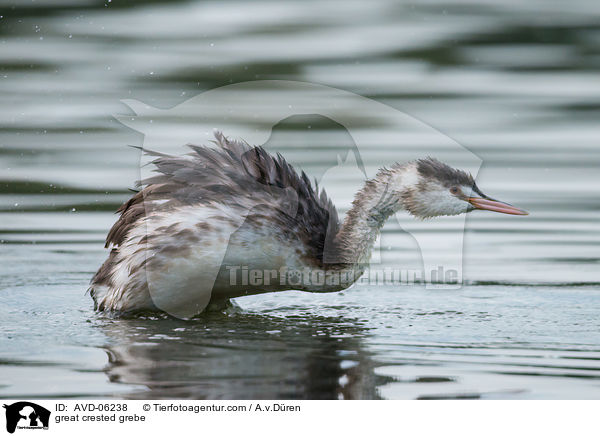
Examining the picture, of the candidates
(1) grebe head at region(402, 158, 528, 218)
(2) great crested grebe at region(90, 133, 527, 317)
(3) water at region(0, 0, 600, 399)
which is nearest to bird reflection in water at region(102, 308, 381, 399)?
(3) water at region(0, 0, 600, 399)

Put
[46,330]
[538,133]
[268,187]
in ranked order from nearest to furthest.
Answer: [46,330]
[268,187]
[538,133]

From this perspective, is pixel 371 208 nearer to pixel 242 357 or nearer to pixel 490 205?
pixel 490 205

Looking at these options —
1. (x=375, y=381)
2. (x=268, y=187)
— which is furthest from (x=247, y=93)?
(x=375, y=381)

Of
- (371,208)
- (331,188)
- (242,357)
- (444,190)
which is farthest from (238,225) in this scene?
(331,188)

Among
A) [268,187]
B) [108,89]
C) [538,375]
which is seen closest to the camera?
[538,375]

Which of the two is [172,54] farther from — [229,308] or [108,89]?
[229,308]

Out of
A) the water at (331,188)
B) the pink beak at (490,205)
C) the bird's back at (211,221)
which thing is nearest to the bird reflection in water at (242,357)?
the water at (331,188)

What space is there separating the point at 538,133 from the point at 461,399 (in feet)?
27.3

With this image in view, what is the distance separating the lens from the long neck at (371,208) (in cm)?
771

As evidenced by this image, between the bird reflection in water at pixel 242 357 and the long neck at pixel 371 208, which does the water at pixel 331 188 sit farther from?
the long neck at pixel 371 208

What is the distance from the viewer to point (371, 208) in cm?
777

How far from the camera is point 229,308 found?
303 inches
